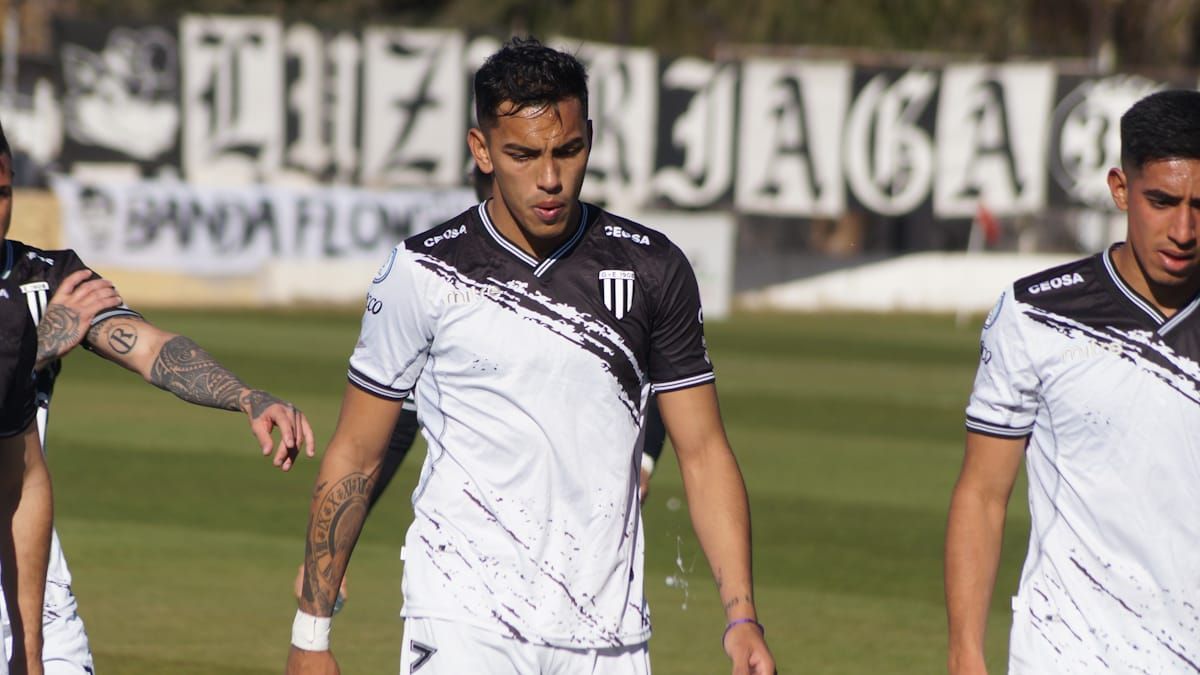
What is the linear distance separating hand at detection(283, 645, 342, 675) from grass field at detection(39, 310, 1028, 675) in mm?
3490

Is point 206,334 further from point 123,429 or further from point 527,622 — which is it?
point 527,622

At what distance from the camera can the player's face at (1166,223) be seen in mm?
4094

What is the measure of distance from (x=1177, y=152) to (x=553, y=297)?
4.56 ft

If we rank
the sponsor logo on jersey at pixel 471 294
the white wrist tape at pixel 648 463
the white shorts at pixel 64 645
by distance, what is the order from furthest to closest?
the white wrist tape at pixel 648 463 → the white shorts at pixel 64 645 → the sponsor logo on jersey at pixel 471 294

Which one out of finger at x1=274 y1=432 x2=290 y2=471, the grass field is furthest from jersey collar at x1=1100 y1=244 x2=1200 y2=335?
the grass field

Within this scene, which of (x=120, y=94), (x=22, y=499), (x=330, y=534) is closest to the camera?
(x=22, y=499)

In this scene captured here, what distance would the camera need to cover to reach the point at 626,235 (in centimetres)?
441

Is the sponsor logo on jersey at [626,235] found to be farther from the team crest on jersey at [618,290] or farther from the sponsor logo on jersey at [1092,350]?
the sponsor logo on jersey at [1092,350]

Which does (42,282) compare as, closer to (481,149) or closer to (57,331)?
(57,331)

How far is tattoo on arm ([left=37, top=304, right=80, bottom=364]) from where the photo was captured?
14.2 feet

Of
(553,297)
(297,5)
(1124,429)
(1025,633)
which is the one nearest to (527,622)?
(553,297)

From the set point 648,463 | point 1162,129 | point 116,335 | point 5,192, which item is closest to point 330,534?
point 116,335

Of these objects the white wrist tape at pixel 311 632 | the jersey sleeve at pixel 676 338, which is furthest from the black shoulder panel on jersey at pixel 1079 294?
the white wrist tape at pixel 311 632

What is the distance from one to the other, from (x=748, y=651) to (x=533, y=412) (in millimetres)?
698
